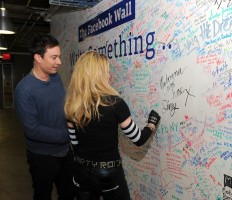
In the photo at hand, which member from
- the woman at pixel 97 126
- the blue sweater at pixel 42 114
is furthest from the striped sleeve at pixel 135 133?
the blue sweater at pixel 42 114

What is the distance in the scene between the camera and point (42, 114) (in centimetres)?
217

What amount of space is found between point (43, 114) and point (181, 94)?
1016mm

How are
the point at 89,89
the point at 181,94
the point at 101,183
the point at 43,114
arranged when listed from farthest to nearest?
the point at 43,114 → the point at 181,94 → the point at 101,183 → the point at 89,89

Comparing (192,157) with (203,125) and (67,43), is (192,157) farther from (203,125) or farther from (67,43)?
(67,43)

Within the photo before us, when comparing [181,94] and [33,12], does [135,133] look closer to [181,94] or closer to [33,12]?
[181,94]

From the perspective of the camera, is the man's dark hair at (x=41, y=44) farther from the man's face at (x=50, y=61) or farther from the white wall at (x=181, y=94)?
the white wall at (x=181, y=94)

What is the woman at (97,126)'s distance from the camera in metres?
1.69

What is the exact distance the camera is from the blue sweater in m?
2.06

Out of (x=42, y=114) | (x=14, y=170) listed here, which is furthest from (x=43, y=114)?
(x=14, y=170)

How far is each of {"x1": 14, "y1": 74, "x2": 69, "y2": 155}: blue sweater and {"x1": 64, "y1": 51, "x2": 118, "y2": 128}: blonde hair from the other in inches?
16.8

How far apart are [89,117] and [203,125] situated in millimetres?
717

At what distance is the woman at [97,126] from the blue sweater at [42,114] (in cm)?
33

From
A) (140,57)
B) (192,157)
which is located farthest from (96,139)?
(140,57)

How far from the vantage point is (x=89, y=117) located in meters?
1.68
